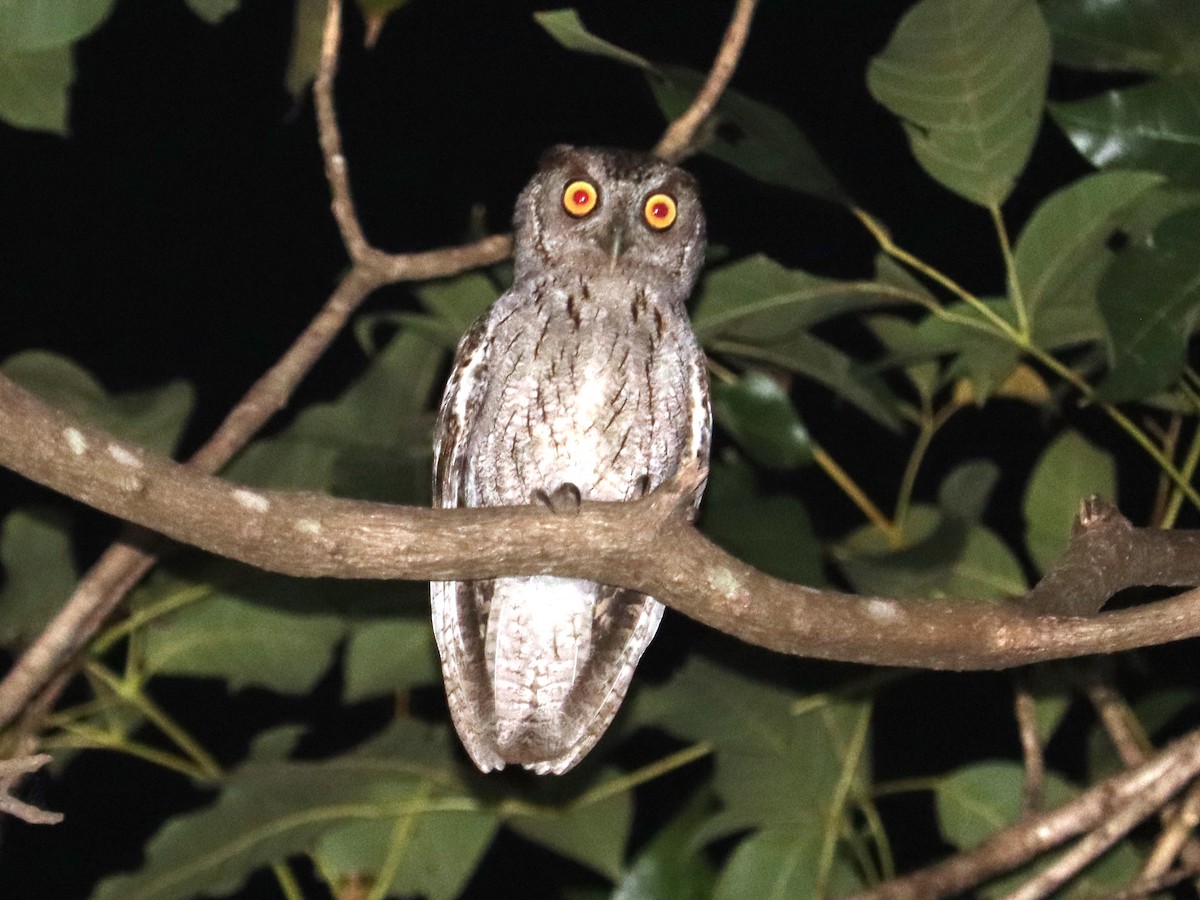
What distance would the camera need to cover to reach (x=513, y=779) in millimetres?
2656

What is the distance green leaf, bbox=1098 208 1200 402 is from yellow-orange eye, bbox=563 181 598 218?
1.00 meters

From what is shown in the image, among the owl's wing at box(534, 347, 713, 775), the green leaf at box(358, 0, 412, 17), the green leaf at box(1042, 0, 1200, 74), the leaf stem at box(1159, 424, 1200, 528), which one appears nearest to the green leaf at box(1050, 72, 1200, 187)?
the green leaf at box(1042, 0, 1200, 74)

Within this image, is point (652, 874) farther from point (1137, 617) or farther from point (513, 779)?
point (1137, 617)

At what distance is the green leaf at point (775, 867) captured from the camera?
8.13ft

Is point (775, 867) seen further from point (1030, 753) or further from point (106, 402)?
point (106, 402)

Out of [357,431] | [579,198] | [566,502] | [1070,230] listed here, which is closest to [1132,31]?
[1070,230]

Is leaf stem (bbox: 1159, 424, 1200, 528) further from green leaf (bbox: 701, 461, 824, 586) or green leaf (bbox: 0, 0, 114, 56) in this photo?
green leaf (bbox: 0, 0, 114, 56)

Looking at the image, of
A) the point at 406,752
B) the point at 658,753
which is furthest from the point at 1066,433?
the point at 658,753

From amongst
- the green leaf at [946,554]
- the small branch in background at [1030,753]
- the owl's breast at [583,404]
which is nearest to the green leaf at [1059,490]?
the green leaf at [946,554]

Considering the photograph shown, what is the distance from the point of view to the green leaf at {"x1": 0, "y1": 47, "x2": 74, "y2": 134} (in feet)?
6.86

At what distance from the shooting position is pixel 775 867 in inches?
98.0

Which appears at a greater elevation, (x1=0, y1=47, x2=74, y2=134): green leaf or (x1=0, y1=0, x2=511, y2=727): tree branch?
(x1=0, y1=47, x2=74, y2=134): green leaf

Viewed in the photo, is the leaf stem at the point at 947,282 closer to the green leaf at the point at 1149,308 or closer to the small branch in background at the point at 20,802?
the green leaf at the point at 1149,308

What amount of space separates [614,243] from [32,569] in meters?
1.12
